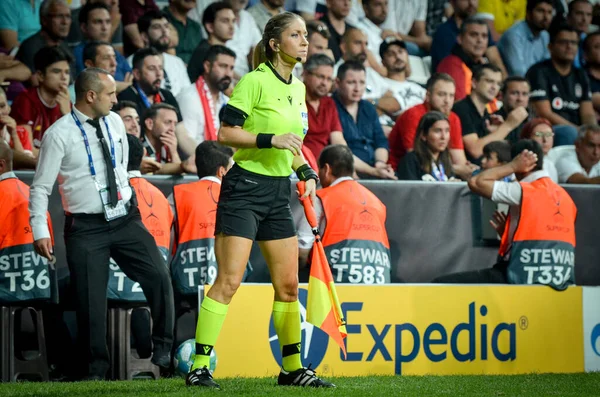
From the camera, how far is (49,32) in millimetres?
9656

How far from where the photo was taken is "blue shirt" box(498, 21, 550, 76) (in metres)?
12.4

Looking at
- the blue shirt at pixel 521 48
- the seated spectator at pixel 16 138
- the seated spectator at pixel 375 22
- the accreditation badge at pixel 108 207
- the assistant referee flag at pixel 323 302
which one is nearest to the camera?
the assistant referee flag at pixel 323 302

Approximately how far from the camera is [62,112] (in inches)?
346

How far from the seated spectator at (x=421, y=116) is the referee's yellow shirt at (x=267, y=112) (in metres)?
4.82

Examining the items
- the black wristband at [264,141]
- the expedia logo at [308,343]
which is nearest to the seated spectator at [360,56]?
the expedia logo at [308,343]

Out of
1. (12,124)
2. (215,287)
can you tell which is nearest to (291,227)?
(215,287)

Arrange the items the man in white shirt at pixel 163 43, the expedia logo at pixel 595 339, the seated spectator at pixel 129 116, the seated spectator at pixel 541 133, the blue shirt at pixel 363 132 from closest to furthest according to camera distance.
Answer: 1. the expedia logo at pixel 595 339
2. the seated spectator at pixel 129 116
3. the blue shirt at pixel 363 132
4. the seated spectator at pixel 541 133
5. the man in white shirt at pixel 163 43

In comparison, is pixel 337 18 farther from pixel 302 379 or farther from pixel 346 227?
pixel 302 379

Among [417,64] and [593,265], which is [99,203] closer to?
[593,265]

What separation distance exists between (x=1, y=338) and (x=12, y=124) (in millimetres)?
2184

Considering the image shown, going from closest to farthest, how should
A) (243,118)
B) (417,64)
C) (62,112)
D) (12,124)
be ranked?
1. (243,118)
2. (12,124)
3. (62,112)
4. (417,64)

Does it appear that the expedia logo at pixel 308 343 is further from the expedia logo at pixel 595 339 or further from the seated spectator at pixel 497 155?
the seated spectator at pixel 497 155

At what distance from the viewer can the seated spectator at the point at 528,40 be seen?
12416 millimetres

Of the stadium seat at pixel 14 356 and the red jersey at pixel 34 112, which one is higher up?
the red jersey at pixel 34 112
